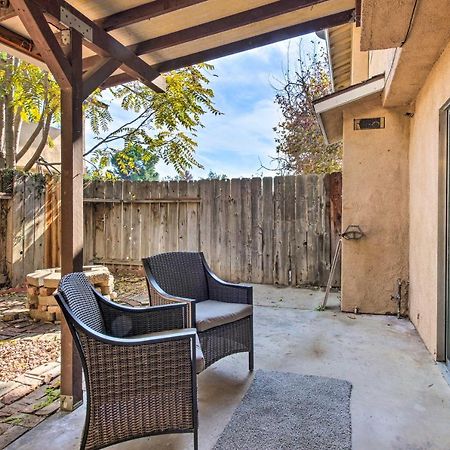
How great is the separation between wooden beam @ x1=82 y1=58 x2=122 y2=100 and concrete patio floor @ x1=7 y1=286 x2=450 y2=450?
6.86 feet

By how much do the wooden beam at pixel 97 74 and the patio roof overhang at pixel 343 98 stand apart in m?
2.60

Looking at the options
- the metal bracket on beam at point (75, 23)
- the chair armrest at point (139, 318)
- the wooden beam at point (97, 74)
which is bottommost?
the chair armrest at point (139, 318)

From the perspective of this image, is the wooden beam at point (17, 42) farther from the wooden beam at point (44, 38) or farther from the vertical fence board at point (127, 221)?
the vertical fence board at point (127, 221)

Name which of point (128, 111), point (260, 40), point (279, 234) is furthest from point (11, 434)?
point (128, 111)

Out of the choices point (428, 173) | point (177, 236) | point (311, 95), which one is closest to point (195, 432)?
point (428, 173)

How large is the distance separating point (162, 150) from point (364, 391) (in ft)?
17.2

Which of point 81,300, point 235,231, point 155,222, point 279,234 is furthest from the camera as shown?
point 155,222

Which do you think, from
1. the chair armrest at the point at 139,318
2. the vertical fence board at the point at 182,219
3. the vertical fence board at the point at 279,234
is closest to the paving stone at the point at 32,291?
the chair armrest at the point at 139,318

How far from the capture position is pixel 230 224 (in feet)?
20.3

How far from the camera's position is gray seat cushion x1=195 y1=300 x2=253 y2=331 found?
2.55 meters

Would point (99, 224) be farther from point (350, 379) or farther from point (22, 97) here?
point (350, 379)

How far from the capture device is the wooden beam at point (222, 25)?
2828mm

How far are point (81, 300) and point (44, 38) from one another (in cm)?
149

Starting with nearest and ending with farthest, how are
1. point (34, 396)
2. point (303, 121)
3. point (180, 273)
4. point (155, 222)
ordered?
point (34, 396), point (180, 273), point (155, 222), point (303, 121)
